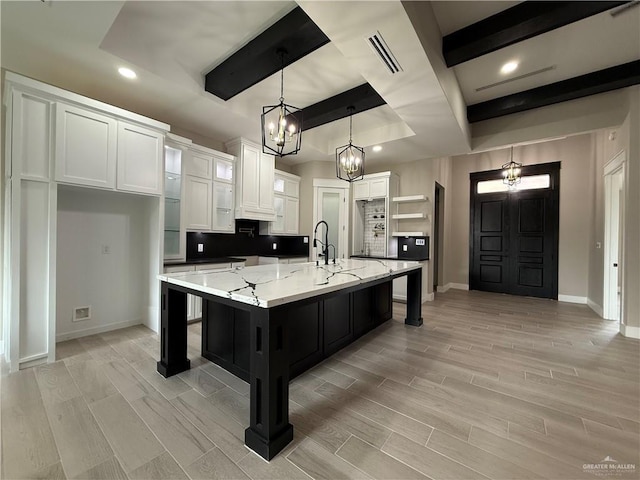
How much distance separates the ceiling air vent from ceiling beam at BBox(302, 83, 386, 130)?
78 centimetres

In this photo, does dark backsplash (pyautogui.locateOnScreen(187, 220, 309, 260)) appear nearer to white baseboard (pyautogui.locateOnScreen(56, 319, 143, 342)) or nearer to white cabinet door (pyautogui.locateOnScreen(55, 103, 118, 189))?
white baseboard (pyautogui.locateOnScreen(56, 319, 143, 342))

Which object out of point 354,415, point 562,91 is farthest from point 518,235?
point 354,415

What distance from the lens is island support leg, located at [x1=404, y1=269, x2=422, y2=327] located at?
11.9 feet

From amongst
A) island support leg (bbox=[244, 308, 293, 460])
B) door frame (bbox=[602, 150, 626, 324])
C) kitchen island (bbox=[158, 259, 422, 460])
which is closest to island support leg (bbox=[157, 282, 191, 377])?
kitchen island (bbox=[158, 259, 422, 460])

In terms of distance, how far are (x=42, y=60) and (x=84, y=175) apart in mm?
1087

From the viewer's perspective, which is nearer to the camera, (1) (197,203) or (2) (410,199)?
(1) (197,203)

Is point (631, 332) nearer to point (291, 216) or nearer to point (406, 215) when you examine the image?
point (406, 215)

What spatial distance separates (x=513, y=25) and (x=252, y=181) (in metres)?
3.75

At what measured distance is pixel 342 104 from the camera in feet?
11.3

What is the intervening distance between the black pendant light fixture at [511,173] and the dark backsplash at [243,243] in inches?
174

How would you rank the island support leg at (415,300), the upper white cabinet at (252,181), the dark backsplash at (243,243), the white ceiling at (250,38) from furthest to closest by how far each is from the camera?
the upper white cabinet at (252,181) < the dark backsplash at (243,243) < the island support leg at (415,300) < the white ceiling at (250,38)

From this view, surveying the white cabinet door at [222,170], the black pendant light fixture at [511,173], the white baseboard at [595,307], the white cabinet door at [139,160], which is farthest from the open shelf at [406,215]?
the white cabinet door at [139,160]

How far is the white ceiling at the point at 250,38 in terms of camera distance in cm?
195

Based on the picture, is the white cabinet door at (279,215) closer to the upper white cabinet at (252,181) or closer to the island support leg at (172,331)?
the upper white cabinet at (252,181)
